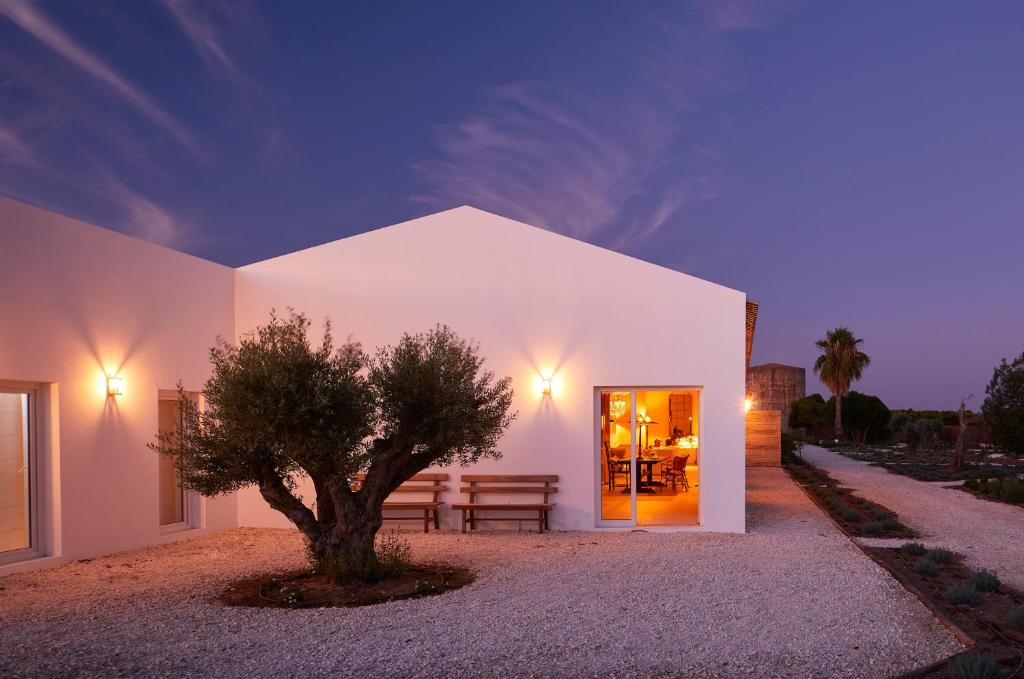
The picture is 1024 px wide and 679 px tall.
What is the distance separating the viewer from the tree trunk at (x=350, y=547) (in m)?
7.11

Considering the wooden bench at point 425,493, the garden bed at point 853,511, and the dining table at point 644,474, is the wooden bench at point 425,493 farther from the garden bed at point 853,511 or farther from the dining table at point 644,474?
the garden bed at point 853,511

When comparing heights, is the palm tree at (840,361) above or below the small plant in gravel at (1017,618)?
above

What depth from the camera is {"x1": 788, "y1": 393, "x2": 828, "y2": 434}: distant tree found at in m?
40.2

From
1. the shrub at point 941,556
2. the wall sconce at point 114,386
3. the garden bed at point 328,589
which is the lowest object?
the shrub at point 941,556

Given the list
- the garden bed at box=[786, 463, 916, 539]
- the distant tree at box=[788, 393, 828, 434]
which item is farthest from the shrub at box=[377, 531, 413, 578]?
the distant tree at box=[788, 393, 828, 434]

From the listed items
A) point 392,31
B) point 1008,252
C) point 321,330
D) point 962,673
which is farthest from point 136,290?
point 1008,252

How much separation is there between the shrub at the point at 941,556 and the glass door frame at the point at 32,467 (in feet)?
30.7

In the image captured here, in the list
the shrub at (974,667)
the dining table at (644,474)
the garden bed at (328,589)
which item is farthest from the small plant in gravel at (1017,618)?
the dining table at (644,474)

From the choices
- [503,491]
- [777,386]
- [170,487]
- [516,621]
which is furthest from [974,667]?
[777,386]

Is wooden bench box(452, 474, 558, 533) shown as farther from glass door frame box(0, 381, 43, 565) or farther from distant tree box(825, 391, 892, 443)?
distant tree box(825, 391, 892, 443)

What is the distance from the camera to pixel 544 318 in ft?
35.5

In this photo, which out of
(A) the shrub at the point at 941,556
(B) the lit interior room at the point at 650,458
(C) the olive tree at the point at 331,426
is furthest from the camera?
(B) the lit interior room at the point at 650,458

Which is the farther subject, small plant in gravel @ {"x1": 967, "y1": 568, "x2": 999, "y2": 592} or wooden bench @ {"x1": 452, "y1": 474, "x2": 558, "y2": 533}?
wooden bench @ {"x1": 452, "y1": 474, "x2": 558, "y2": 533}

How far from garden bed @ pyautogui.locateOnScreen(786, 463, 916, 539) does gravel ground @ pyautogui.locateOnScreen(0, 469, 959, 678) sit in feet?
6.60
